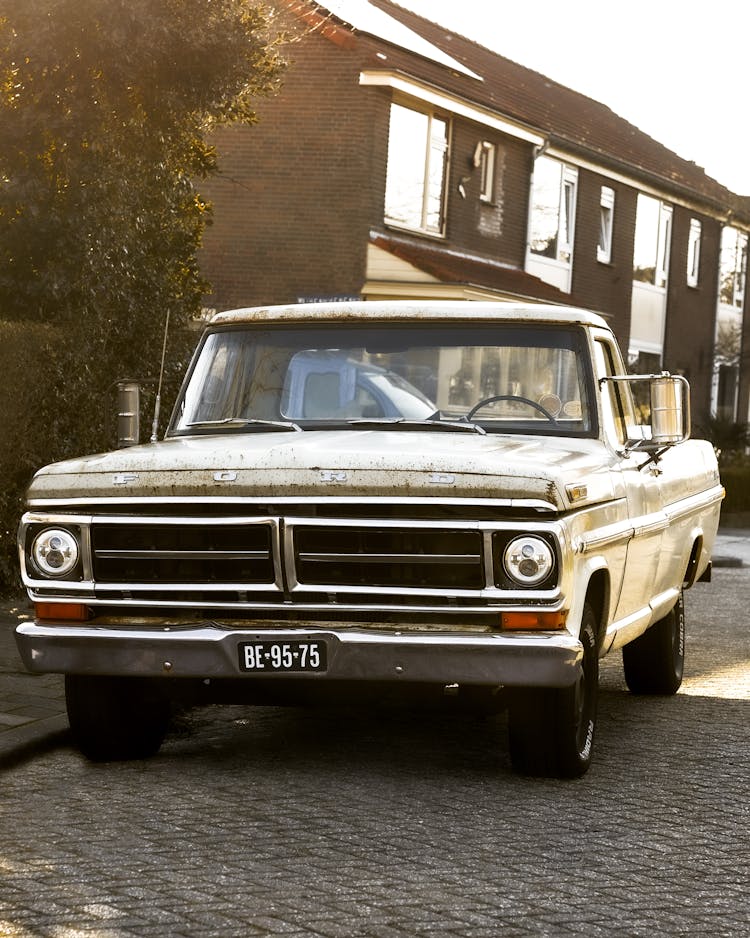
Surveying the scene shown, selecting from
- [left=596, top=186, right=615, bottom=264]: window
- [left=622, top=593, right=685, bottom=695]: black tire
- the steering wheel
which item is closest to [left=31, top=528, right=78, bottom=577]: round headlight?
the steering wheel

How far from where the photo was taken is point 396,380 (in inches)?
306

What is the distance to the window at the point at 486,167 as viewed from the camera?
29078 millimetres

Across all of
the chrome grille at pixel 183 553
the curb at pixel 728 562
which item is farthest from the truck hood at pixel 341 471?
the curb at pixel 728 562

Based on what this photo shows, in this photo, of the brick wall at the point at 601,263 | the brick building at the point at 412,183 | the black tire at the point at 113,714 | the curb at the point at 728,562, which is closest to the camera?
the black tire at the point at 113,714

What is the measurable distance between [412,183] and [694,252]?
A: 48.2 feet

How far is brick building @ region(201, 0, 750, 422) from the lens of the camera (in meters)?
26.0

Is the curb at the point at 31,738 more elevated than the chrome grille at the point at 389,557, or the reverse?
the chrome grille at the point at 389,557

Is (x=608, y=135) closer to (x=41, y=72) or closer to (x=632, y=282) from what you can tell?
(x=632, y=282)

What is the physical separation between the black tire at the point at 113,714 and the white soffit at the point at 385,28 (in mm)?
19191

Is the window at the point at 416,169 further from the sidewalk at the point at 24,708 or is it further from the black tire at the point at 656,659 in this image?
the black tire at the point at 656,659

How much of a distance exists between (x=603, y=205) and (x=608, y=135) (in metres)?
2.69

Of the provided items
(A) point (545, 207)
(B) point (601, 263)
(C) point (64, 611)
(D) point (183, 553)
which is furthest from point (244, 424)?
(B) point (601, 263)

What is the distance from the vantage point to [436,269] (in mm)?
25641

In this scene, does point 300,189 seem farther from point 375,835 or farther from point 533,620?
point 375,835
